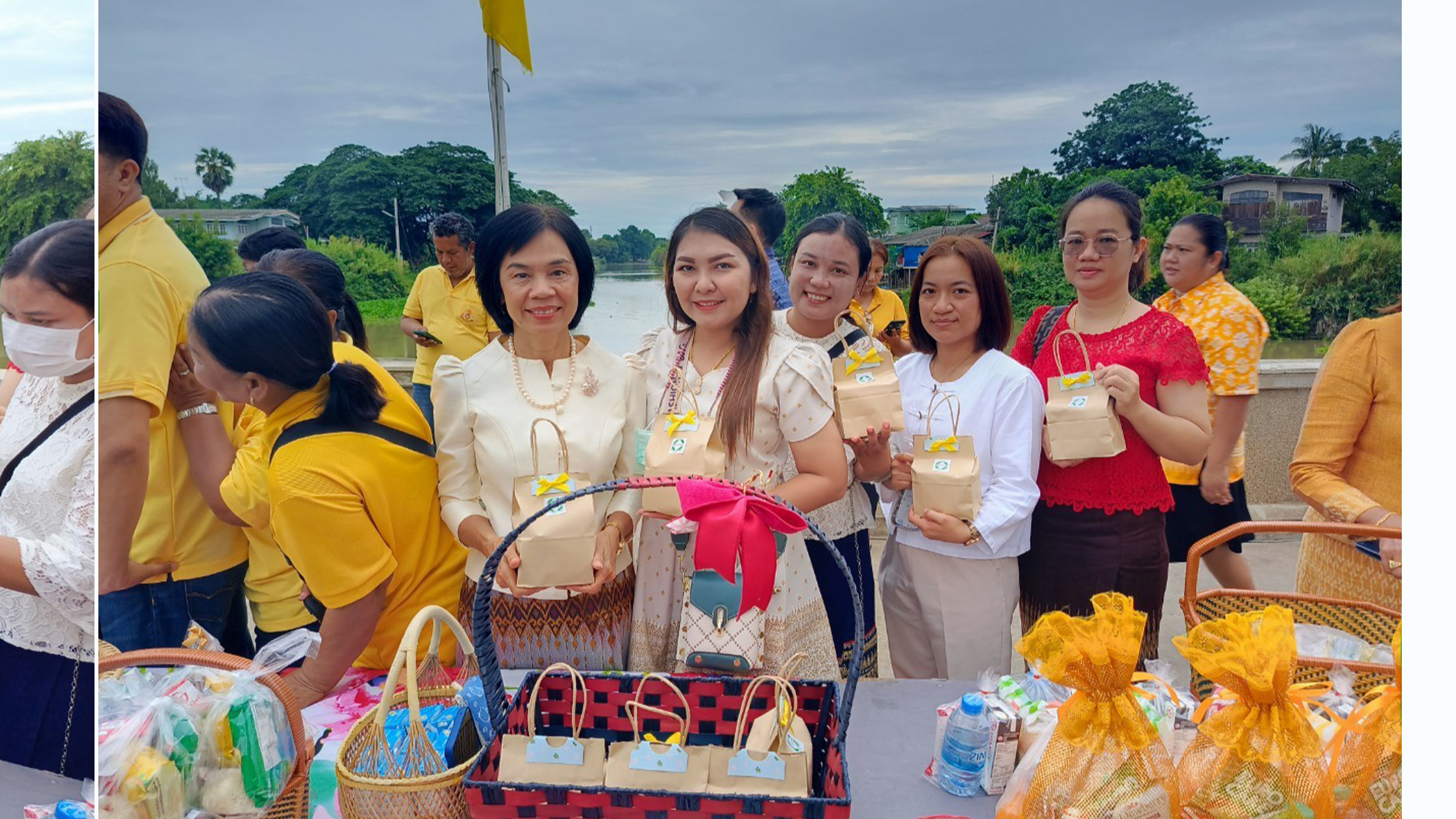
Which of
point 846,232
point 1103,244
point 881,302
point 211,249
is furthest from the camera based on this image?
point 211,249

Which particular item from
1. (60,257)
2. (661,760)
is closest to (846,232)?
(661,760)

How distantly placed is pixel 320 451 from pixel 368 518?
13cm

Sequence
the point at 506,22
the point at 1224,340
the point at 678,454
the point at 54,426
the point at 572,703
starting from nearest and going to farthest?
the point at 572,703 < the point at 54,426 < the point at 678,454 < the point at 506,22 < the point at 1224,340

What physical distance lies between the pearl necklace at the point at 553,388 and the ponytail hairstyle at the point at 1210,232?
236 cm

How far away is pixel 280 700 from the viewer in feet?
3.52

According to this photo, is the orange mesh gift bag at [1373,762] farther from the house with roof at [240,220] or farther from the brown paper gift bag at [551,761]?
the house with roof at [240,220]

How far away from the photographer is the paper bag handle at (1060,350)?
1823 mm

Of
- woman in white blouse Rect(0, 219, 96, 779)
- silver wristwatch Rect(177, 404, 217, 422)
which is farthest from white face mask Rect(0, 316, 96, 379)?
silver wristwatch Rect(177, 404, 217, 422)

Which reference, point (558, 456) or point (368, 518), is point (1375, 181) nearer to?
point (558, 456)

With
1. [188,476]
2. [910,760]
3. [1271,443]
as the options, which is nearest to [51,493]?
[188,476]

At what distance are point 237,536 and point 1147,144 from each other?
13.1ft

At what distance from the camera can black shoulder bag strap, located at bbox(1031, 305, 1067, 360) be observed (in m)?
2.01

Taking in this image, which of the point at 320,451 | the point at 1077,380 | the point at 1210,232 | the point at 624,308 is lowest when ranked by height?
the point at 320,451

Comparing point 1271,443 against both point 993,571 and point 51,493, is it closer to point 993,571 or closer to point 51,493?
point 993,571
